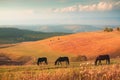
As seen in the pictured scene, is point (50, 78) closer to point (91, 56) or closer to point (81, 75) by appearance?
point (81, 75)

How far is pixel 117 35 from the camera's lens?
116125 mm

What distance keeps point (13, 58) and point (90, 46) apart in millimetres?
27620

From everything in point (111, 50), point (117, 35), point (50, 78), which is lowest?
point (50, 78)

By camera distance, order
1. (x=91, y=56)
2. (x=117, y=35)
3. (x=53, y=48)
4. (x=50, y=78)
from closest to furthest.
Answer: (x=50, y=78), (x=91, y=56), (x=53, y=48), (x=117, y=35)

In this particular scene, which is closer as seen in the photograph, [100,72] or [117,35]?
[100,72]

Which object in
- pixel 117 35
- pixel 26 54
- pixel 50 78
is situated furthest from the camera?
pixel 117 35

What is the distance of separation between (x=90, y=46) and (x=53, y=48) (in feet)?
44.6

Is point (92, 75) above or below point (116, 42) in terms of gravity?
below

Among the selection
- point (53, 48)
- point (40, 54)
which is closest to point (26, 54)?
point (40, 54)

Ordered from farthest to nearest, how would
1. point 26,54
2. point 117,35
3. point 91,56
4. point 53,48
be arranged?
point 117,35 < point 53,48 < point 26,54 < point 91,56

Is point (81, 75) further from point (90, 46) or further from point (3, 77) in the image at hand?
point (90, 46)

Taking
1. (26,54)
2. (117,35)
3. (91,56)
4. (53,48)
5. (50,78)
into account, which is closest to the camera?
(50,78)

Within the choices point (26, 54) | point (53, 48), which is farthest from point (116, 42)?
point (26, 54)

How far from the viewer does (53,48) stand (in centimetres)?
10650
